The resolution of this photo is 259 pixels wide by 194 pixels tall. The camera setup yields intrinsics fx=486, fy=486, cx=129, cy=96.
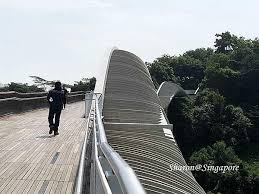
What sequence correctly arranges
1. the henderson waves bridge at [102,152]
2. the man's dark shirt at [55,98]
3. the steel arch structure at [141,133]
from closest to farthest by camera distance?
1. the henderson waves bridge at [102,152]
2. the steel arch structure at [141,133]
3. the man's dark shirt at [55,98]

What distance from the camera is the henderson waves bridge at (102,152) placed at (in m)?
4.39

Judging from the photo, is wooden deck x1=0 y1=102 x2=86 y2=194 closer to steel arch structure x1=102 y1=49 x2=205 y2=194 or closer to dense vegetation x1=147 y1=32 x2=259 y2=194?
steel arch structure x1=102 y1=49 x2=205 y2=194

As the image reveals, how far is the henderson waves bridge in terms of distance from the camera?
4391mm

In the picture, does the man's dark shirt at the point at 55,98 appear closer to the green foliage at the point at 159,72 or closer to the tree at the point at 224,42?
the green foliage at the point at 159,72

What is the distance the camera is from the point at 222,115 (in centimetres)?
7256

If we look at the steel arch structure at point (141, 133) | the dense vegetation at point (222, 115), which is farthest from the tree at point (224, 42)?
the steel arch structure at point (141, 133)

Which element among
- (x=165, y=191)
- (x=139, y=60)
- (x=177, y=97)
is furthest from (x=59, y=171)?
(x=177, y=97)

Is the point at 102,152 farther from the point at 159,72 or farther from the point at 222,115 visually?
the point at 159,72

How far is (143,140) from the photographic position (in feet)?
46.5

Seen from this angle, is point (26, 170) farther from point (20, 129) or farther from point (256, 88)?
point (256, 88)

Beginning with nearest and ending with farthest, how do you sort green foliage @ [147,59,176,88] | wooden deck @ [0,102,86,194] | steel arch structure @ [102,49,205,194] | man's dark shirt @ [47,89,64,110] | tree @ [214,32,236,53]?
wooden deck @ [0,102,86,194], steel arch structure @ [102,49,205,194], man's dark shirt @ [47,89,64,110], green foliage @ [147,59,176,88], tree @ [214,32,236,53]

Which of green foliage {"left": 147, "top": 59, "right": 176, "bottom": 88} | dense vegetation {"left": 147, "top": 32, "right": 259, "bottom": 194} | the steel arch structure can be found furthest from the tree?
the steel arch structure

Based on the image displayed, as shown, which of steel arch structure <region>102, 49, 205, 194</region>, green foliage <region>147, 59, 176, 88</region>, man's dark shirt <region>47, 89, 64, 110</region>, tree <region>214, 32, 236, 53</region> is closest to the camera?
steel arch structure <region>102, 49, 205, 194</region>

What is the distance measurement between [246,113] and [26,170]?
76854 mm
